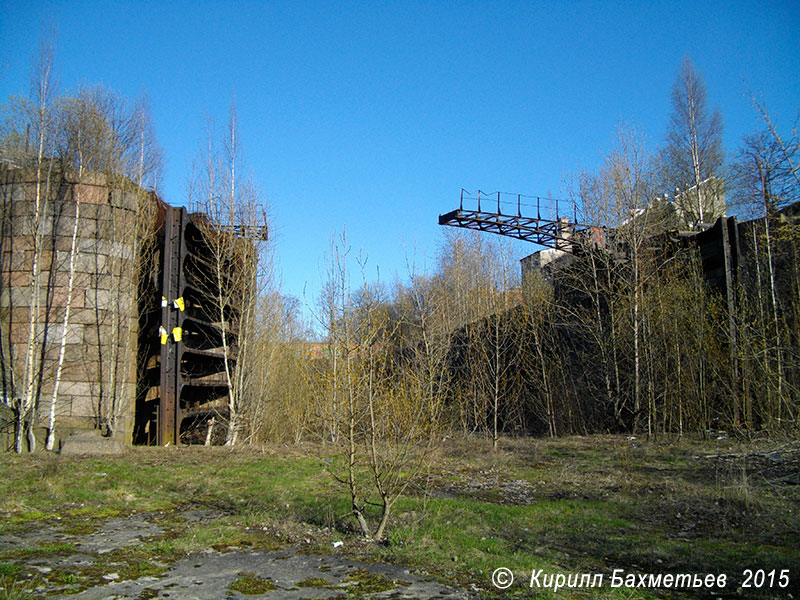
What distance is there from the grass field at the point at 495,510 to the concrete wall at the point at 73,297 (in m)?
3.06

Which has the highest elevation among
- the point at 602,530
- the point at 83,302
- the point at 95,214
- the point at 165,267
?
the point at 95,214

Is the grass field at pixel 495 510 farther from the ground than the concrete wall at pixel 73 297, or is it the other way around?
the concrete wall at pixel 73 297

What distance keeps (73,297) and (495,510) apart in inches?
492

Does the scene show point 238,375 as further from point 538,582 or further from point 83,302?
point 538,582

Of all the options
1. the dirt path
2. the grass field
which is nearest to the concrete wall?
the grass field

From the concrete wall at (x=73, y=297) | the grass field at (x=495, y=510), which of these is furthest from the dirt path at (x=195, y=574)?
the concrete wall at (x=73, y=297)

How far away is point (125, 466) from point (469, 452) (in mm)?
7777

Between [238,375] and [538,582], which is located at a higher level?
[238,375]

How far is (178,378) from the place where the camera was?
680 inches

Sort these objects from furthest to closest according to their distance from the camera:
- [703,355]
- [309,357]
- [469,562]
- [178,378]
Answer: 1. [178,378]
2. [703,355]
3. [309,357]
4. [469,562]

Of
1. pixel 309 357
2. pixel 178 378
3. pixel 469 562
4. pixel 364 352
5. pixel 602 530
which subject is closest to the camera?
pixel 469 562

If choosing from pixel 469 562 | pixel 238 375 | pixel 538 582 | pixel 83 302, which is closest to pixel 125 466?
pixel 83 302

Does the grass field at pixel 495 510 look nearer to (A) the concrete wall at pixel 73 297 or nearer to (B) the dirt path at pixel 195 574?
(B) the dirt path at pixel 195 574

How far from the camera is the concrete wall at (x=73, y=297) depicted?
15031 mm
